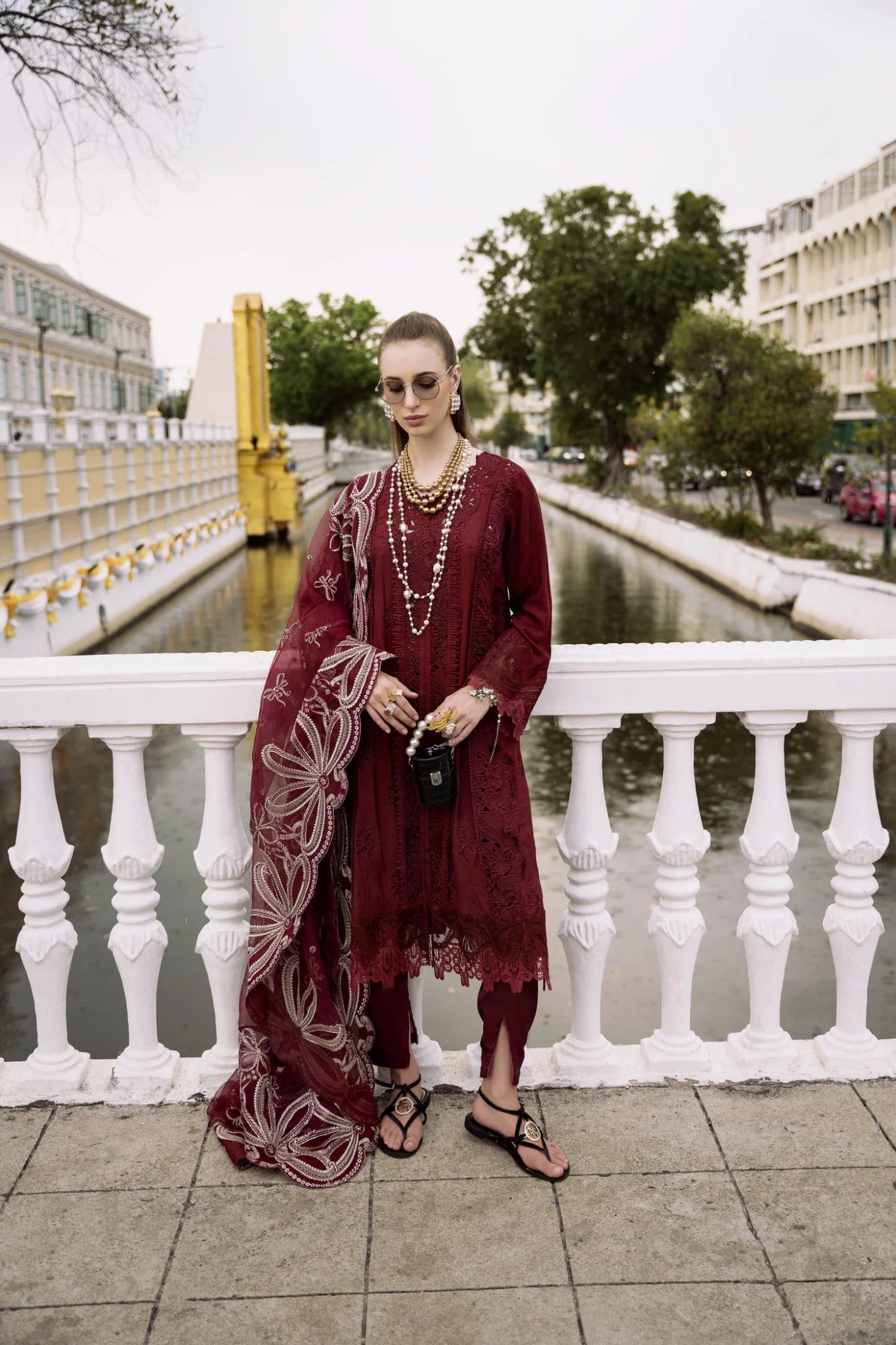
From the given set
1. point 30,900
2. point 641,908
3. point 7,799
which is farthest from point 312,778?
point 7,799

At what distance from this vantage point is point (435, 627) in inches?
88.0

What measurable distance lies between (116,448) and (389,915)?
15185 millimetres

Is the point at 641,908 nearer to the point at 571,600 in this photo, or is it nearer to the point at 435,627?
the point at 435,627

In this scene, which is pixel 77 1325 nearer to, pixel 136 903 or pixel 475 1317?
pixel 475 1317

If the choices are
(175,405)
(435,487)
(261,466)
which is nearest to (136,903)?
(435,487)

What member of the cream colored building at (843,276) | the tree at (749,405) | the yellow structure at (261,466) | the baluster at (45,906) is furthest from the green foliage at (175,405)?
the baluster at (45,906)

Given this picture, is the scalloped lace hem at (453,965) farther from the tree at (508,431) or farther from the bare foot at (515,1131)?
the tree at (508,431)

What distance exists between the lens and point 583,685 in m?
2.34

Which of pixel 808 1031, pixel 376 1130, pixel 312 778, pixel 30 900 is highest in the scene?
pixel 312 778

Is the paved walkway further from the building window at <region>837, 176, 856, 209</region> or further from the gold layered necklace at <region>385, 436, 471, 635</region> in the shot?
the building window at <region>837, 176, 856, 209</region>

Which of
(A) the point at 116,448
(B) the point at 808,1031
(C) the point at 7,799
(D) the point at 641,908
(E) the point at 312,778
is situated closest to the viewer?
(E) the point at 312,778

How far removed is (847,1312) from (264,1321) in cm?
85

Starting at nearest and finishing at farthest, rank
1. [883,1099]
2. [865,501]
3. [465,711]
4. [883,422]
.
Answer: [465,711], [883,1099], [883,422], [865,501]

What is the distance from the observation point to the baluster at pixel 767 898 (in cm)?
241
